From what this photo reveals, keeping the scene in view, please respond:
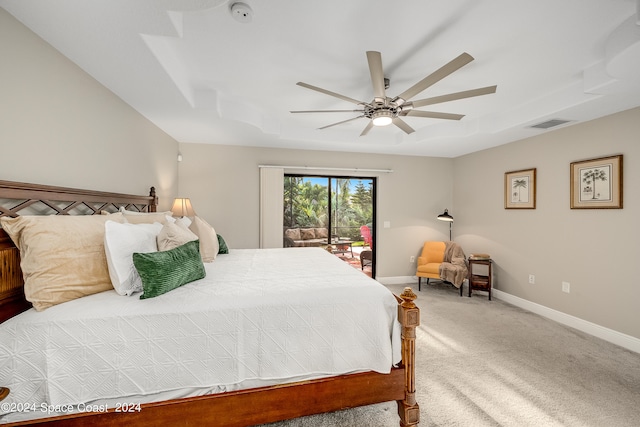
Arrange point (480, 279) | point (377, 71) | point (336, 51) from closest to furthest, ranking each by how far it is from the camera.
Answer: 1. point (377, 71)
2. point (336, 51)
3. point (480, 279)

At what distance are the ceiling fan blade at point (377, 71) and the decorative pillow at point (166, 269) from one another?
69.5 inches

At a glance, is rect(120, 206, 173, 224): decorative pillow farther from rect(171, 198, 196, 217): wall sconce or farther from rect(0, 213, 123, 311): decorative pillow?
A: rect(171, 198, 196, 217): wall sconce

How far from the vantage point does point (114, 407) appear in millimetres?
1288

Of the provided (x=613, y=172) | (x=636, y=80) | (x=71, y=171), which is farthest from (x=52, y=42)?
(x=613, y=172)

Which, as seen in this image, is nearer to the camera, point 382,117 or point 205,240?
point 382,117

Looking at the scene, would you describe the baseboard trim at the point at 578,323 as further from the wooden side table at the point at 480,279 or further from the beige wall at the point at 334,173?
the beige wall at the point at 334,173

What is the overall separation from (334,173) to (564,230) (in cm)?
330

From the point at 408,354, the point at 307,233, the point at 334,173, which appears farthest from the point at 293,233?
the point at 408,354

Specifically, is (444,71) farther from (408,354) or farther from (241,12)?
(408,354)

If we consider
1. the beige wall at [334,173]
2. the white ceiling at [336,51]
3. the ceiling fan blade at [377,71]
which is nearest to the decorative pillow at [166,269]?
the white ceiling at [336,51]

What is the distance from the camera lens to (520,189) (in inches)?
146

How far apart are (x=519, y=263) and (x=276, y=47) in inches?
167

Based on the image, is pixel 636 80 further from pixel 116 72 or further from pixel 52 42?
pixel 52 42

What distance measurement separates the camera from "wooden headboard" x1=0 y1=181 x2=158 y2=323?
1320 millimetres
